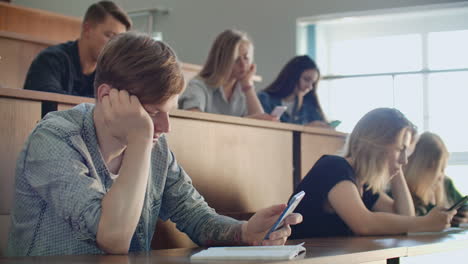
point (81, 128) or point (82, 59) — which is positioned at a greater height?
point (82, 59)

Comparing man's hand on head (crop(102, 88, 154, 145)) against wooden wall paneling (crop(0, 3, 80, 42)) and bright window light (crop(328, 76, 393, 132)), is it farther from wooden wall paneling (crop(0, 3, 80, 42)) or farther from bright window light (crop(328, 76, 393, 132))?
bright window light (crop(328, 76, 393, 132))

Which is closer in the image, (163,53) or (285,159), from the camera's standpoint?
(163,53)

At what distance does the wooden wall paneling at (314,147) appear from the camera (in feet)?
9.99

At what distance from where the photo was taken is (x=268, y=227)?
160 centimetres

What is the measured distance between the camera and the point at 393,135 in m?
2.56

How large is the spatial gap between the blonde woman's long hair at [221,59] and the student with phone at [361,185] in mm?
983

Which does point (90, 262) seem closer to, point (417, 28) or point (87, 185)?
point (87, 185)

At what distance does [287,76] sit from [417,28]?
8.34 ft

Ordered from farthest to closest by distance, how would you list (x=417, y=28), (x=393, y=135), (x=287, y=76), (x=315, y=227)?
(x=417, y=28) → (x=287, y=76) → (x=393, y=135) → (x=315, y=227)

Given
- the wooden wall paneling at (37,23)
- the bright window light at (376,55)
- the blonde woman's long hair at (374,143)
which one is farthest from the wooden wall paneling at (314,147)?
the bright window light at (376,55)

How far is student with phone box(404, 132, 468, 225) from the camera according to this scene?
3344 mm

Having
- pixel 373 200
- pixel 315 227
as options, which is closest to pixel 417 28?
pixel 373 200

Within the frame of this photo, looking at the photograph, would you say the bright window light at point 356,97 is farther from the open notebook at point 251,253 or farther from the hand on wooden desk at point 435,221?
the open notebook at point 251,253

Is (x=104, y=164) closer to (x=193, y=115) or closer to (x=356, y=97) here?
(x=193, y=115)
